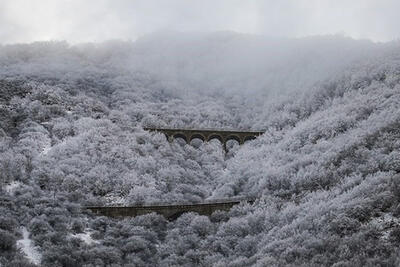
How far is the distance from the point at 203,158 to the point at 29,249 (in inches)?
1536

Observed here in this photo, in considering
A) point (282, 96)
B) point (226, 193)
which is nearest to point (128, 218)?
point (226, 193)

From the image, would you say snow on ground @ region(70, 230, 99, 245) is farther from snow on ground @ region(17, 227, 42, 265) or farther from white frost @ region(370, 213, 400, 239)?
white frost @ region(370, 213, 400, 239)

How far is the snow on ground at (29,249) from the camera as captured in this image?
117ft

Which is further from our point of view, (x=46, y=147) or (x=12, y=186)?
(x=46, y=147)

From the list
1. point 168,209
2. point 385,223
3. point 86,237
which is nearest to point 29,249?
point 86,237

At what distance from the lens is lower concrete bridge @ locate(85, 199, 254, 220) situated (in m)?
47.1

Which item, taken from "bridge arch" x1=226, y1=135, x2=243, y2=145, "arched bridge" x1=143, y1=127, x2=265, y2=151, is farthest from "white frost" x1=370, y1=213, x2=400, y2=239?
"bridge arch" x1=226, y1=135, x2=243, y2=145

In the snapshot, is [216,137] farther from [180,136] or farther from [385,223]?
[385,223]

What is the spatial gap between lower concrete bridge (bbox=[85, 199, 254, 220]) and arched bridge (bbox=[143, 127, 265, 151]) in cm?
2724

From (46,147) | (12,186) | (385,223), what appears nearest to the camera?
(385,223)

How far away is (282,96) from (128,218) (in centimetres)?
5756

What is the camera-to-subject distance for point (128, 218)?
154ft

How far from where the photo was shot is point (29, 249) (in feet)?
121

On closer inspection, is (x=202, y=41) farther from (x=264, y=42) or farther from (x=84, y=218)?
(x=84, y=218)
